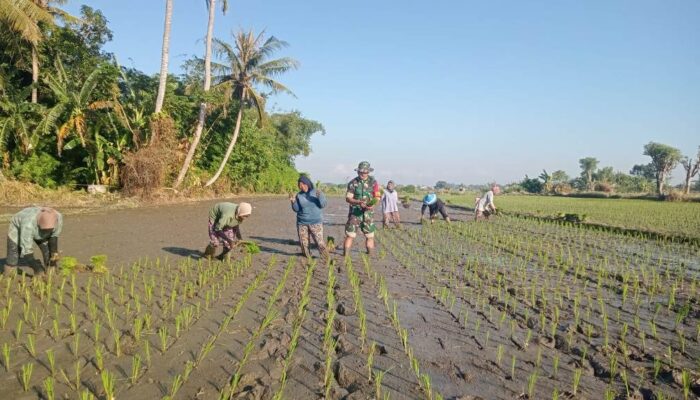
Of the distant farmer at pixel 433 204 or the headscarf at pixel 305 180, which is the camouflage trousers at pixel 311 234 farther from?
the distant farmer at pixel 433 204

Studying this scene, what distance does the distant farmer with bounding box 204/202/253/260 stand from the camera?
630 centimetres

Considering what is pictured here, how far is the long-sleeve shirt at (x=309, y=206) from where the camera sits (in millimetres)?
6995

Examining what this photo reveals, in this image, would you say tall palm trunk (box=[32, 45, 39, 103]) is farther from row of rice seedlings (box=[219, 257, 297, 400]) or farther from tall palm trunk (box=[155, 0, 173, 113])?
row of rice seedlings (box=[219, 257, 297, 400])

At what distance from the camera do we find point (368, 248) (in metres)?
7.77

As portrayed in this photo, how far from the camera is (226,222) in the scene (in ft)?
20.6

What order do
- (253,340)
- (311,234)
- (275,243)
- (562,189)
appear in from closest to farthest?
(253,340) → (311,234) → (275,243) → (562,189)


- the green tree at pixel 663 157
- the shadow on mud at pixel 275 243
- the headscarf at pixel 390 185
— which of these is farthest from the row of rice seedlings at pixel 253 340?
the green tree at pixel 663 157

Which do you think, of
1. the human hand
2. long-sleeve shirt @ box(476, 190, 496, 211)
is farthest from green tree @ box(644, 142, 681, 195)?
the human hand

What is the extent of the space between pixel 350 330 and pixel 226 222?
3.11 metres

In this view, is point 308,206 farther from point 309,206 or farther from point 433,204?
point 433,204

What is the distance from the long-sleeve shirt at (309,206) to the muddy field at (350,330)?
69 cm

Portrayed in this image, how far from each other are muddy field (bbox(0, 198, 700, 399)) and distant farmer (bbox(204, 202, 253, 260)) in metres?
0.32

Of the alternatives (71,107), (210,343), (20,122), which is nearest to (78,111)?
(71,107)

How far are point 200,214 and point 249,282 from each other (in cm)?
→ 910
